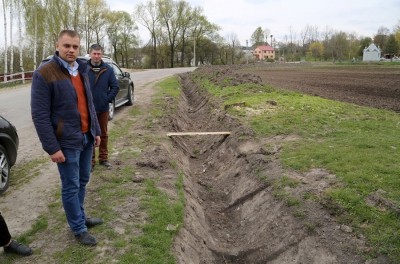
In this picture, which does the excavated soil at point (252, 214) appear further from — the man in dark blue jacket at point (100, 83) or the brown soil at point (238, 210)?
the man in dark blue jacket at point (100, 83)

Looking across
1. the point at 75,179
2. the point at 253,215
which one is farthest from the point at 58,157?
the point at 253,215

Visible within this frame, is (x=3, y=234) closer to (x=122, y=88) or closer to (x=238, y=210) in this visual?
(x=238, y=210)

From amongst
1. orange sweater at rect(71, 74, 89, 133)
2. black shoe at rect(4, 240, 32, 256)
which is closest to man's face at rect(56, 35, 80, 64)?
orange sweater at rect(71, 74, 89, 133)

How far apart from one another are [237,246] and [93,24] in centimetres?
6206

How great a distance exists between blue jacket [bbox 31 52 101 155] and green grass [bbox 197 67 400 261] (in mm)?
3351

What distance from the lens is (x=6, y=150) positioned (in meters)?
5.91

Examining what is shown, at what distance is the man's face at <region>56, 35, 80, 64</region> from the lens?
3602 mm

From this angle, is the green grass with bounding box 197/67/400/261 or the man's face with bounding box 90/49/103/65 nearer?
the green grass with bounding box 197/67/400/261

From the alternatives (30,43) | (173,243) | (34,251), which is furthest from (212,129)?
(30,43)

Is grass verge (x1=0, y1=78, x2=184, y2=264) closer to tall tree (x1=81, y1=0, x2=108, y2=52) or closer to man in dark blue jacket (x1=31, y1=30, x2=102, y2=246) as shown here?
man in dark blue jacket (x1=31, y1=30, x2=102, y2=246)

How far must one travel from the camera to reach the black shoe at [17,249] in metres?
3.98

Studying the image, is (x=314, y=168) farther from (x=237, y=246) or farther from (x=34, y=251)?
(x=34, y=251)

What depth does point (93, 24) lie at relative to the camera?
201ft

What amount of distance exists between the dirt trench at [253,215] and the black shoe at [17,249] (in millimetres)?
1683
